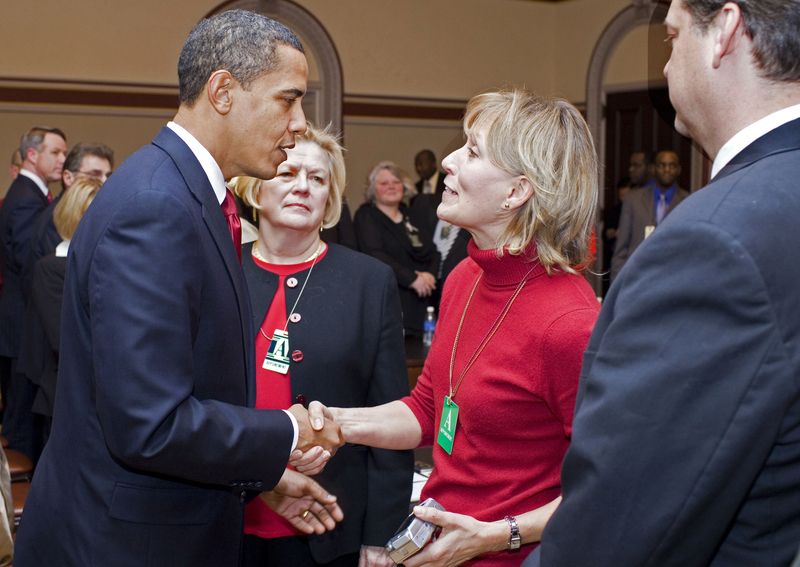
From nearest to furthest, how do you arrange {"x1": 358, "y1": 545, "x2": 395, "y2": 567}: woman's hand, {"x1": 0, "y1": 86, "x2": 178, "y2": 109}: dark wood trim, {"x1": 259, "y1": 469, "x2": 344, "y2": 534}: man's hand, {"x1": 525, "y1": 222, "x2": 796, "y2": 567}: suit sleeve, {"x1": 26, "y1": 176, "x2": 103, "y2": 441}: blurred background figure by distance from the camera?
{"x1": 525, "y1": 222, "x2": 796, "y2": 567}: suit sleeve < {"x1": 259, "y1": 469, "x2": 344, "y2": 534}: man's hand < {"x1": 358, "y1": 545, "x2": 395, "y2": 567}: woman's hand < {"x1": 26, "y1": 176, "x2": 103, "y2": 441}: blurred background figure < {"x1": 0, "y1": 86, "x2": 178, "y2": 109}: dark wood trim

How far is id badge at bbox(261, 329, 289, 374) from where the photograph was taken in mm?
2154

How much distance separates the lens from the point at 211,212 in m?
1.59

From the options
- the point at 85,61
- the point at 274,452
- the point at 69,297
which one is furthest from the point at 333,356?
the point at 85,61

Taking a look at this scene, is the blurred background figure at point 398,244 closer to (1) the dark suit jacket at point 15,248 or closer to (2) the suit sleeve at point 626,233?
(2) the suit sleeve at point 626,233

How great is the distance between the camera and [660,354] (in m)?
0.97

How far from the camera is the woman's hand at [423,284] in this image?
6.50 metres

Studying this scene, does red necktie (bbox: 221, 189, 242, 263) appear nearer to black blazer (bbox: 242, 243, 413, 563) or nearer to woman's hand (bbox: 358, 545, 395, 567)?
black blazer (bbox: 242, 243, 413, 563)

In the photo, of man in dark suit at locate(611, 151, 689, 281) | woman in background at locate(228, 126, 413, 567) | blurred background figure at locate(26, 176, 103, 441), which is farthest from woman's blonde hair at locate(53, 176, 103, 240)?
man in dark suit at locate(611, 151, 689, 281)

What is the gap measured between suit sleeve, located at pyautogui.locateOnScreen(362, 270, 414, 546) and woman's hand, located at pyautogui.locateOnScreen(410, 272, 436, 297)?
4220 mm

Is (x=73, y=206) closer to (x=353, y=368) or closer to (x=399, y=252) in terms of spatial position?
(x=353, y=368)

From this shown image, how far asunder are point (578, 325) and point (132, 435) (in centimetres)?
75

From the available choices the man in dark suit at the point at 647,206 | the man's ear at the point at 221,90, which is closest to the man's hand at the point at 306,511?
the man's ear at the point at 221,90

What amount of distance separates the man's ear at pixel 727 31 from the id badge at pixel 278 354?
4.33ft

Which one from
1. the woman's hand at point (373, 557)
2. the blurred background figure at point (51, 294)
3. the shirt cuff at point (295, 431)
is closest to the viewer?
the shirt cuff at point (295, 431)
